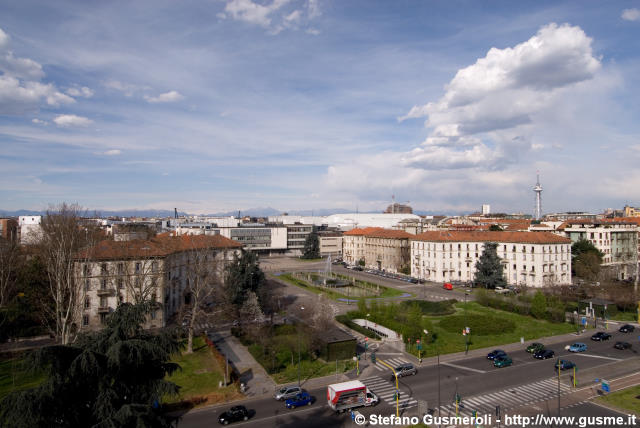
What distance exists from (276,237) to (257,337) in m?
106

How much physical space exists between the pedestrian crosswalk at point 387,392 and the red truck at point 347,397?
2329mm

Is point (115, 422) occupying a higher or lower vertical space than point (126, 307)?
lower

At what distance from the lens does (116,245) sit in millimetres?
50344

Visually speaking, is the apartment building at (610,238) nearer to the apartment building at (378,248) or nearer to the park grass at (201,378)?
the apartment building at (378,248)

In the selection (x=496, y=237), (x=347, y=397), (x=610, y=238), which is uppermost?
(x=496, y=237)

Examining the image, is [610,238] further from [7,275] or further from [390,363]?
[7,275]

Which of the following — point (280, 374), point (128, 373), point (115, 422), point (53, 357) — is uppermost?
point (53, 357)

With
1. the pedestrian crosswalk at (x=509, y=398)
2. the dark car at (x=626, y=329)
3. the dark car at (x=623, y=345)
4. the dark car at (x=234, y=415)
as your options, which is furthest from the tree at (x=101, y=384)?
the dark car at (x=626, y=329)

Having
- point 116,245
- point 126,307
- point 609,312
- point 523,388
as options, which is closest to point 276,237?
point 116,245

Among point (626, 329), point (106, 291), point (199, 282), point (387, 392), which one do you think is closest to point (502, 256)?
point (626, 329)

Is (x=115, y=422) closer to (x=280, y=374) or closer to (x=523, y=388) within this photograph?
(x=280, y=374)

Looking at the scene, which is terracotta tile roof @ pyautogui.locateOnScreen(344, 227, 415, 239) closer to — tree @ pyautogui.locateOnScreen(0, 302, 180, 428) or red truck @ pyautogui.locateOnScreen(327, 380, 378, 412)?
red truck @ pyautogui.locateOnScreen(327, 380, 378, 412)

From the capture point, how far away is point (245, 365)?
4016 centimetres

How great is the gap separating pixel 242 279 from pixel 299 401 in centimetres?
2405
